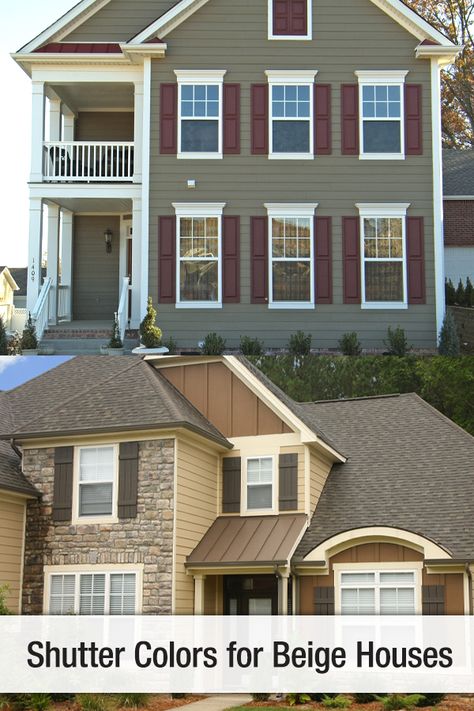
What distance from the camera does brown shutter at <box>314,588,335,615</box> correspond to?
16.0m

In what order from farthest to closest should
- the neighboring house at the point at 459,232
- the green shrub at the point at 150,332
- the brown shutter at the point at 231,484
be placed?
the neighboring house at the point at 459,232
the green shrub at the point at 150,332
the brown shutter at the point at 231,484

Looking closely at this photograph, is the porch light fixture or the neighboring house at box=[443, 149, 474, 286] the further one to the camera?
the neighboring house at box=[443, 149, 474, 286]

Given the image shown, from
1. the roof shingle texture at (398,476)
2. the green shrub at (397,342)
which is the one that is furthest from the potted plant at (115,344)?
the green shrub at (397,342)

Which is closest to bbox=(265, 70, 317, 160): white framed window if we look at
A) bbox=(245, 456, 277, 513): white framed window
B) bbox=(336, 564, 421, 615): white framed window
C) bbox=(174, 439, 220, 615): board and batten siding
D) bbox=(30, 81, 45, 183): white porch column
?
bbox=(30, 81, 45, 183): white porch column

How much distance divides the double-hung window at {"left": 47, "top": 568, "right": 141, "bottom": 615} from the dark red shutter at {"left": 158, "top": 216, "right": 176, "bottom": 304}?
618cm

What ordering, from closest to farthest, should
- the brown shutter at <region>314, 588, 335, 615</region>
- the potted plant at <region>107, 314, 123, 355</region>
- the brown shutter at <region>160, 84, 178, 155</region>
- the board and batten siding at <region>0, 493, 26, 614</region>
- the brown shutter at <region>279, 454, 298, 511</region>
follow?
the board and batten siding at <region>0, 493, 26, 614</region>
the brown shutter at <region>314, 588, 335, 615</region>
the brown shutter at <region>279, 454, 298, 511</region>
the potted plant at <region>107, 314, 123, 355</region>
the brown shutter at <region>160, 84, 178, 155</region>

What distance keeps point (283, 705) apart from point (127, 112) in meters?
13.8

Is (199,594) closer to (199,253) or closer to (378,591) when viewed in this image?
(378,591)

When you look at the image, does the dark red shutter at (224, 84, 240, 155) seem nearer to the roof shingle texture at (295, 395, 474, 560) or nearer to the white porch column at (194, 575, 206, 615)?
the roof shingle texture at (295, 395, 474, 560)

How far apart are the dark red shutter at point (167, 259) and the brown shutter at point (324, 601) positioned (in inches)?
260

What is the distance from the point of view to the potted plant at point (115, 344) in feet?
59.5

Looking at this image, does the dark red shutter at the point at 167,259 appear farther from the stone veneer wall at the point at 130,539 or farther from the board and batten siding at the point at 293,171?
the stone veneer wall at the point at 130,539

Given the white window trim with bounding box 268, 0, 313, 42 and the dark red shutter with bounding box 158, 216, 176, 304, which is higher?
the white window trim with bounding box 268, 0, 313, 42

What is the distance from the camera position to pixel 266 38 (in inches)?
787
